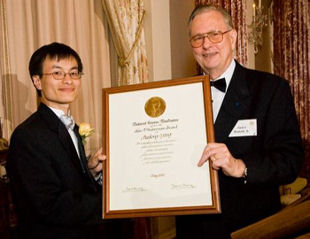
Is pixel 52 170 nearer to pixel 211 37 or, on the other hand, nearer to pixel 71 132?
pixel 71 132

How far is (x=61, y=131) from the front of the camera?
6.00 feet

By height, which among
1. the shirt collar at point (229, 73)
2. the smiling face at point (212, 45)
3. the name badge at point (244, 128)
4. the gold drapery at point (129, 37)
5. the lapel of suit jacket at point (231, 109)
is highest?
the gold drapery at point (129, 37)

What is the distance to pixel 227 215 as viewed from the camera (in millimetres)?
1734

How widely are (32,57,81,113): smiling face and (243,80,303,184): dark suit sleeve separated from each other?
3.36 ft

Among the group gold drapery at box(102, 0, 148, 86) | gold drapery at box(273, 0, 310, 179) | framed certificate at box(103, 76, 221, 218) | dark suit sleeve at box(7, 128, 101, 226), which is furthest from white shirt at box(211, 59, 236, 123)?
gold drapery at box(273, 0, 310, 179)

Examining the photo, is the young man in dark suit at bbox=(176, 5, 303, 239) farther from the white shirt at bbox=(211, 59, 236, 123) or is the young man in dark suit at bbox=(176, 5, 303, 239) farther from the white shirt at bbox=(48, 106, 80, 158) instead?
the white shirt at bbox=(48, 106, 80, 158)

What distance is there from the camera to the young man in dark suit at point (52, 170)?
1663mm

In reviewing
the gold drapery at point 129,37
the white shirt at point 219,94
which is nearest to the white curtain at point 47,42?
the gold drapery at point 129,37

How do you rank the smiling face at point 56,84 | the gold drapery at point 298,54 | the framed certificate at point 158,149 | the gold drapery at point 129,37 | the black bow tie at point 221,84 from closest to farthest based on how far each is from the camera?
the framed certificate at point 158,149 < the black bow tie at point 221,84 < the smiling face at point 56,84 < the gold drapery at point 129,37 < the gold drapery at point 298,54

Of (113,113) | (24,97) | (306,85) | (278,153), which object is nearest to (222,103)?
(278,153)

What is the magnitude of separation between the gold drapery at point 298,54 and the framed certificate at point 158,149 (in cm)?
463

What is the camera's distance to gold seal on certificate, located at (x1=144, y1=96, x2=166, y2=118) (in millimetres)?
1657

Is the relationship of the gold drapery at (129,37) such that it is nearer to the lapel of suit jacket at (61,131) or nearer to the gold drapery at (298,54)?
the lapel of suit jacket at (61,131)

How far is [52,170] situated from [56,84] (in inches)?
19.5
